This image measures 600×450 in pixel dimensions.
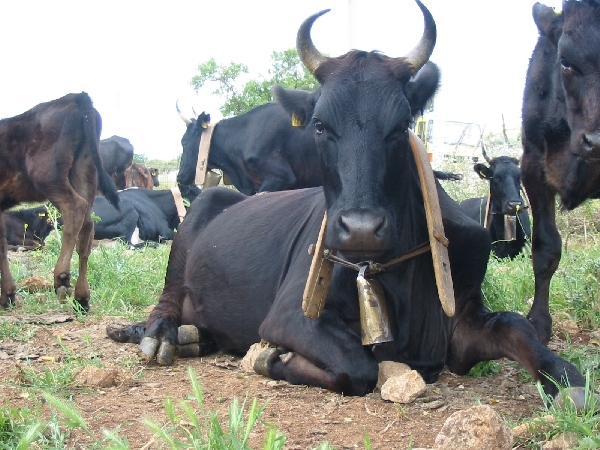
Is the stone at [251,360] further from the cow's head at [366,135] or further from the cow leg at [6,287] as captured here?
the cow leg at [6,287]

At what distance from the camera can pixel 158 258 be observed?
928cm

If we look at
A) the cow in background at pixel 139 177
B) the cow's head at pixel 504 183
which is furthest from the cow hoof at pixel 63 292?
the cow in background at pixel 139 177

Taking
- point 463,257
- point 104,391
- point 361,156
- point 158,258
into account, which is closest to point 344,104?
point 361,156

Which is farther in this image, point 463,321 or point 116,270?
point 116,270

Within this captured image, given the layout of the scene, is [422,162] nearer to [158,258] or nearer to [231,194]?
[231,194]

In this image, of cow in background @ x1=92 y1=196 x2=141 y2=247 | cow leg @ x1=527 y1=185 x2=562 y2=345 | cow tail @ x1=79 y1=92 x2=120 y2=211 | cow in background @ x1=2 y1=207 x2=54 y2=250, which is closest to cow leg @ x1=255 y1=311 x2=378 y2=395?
cow leg @ x1=527 y1=185 x2=562 y2=345

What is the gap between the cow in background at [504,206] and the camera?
1016 centimetres

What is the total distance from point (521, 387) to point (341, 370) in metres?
1.01

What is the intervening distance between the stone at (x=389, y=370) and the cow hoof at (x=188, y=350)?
1.62m

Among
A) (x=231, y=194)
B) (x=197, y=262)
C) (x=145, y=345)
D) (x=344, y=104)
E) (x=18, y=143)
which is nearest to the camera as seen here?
(x=344, y=104)

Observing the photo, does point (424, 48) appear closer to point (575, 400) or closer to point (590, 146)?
point (590, 146)

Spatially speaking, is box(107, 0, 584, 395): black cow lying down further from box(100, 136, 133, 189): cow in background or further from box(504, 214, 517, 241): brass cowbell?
box(100, 136, 133, 189): cow in background

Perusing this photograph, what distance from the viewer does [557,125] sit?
15.9 ft

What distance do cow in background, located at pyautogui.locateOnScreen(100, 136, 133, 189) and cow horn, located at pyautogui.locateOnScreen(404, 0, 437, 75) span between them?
18447 mm
